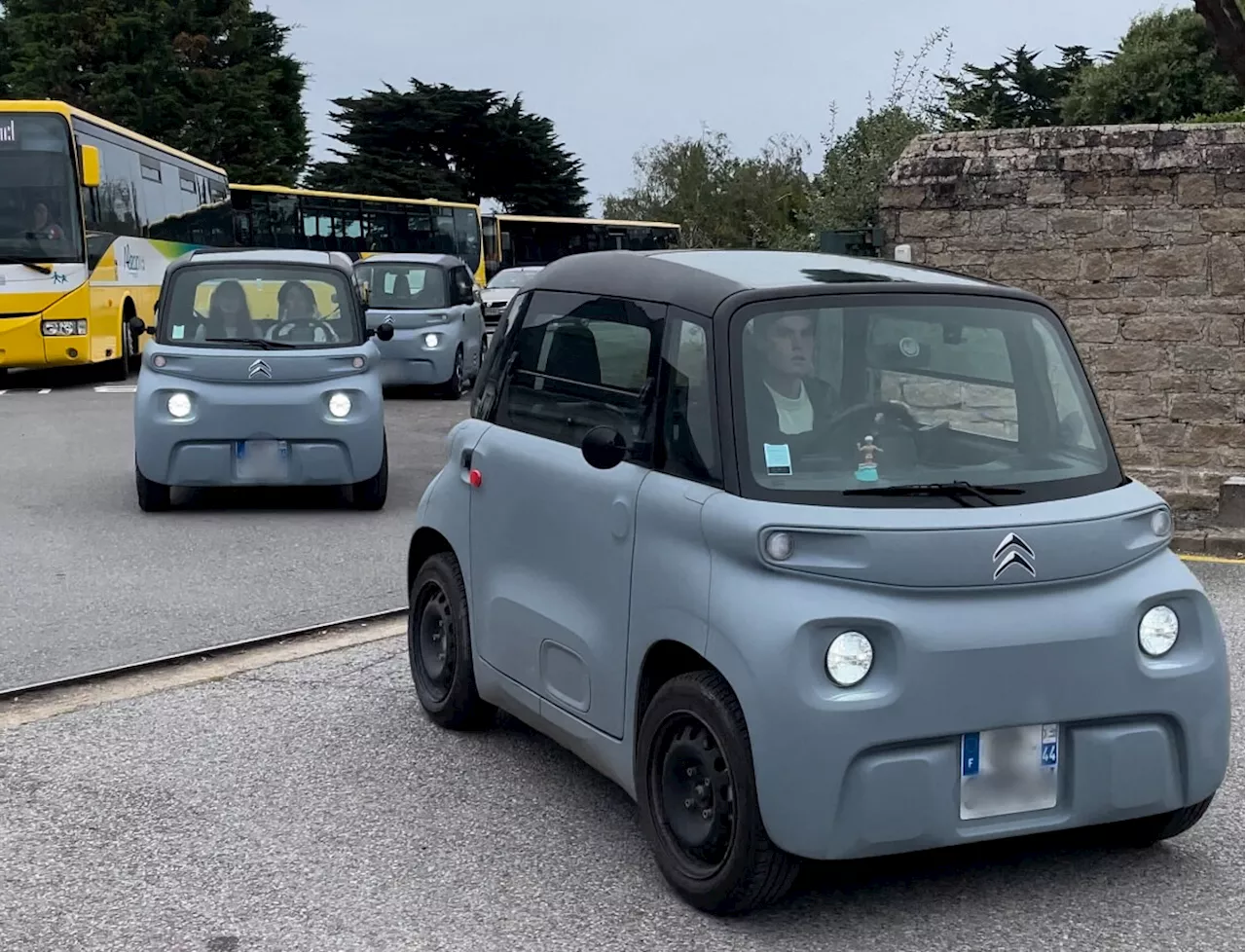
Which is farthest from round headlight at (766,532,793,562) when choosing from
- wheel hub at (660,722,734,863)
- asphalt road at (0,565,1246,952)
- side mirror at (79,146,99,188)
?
side mirror at (79,146,99,188)

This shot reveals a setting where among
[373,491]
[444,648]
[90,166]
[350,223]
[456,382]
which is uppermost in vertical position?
[90,166]

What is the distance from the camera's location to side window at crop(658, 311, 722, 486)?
4.48 meters

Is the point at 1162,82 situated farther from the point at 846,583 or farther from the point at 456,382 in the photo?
the point at 846,583

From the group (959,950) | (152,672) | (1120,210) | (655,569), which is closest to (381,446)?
(152,672)

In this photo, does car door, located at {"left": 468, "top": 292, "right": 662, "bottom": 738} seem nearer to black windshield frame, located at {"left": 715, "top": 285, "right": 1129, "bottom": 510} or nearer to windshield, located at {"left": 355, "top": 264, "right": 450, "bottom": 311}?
black windshield frame, located at {"left": 715, "top": 285, "right": 1129, "bottom": 510}

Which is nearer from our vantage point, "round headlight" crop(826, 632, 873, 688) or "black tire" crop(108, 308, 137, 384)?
"round headlight" crop(826, 632, 873, 688)

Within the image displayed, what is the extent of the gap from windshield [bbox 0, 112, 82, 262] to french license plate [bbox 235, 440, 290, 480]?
1127 centimetres

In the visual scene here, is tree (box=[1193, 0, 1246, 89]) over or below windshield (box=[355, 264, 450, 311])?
over

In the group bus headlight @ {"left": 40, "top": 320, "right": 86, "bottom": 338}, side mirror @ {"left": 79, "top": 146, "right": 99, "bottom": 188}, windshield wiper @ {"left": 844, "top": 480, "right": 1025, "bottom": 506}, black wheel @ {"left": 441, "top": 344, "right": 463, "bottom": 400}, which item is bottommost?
black wheel @ {"left": 441, "top": 344, "right": 463, "bottom": 400}

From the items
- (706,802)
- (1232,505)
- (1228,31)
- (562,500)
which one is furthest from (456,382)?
(706,802)

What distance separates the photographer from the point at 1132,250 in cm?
1243

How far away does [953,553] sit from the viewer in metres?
4.16

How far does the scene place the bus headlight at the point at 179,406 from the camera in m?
11.0

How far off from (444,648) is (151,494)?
585 centimetres
